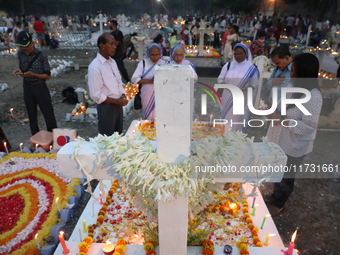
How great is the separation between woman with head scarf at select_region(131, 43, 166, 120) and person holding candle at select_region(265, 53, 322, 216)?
→ 7.31 feet

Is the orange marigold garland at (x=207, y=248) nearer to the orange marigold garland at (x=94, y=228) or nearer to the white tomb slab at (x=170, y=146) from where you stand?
the white tomb slab at (x=170, y=146)

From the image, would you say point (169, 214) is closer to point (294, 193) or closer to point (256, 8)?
point (294, 193)

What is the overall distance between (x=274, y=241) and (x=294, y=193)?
5.17 feet

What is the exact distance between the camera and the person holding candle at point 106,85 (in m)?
3.67

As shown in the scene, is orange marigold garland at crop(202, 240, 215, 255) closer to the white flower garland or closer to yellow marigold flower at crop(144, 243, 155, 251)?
yellow marigold flower at crop(144, 243, 155, 251)

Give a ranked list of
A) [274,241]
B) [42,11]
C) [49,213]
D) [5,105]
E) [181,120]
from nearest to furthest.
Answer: [181,120], [274,241], [49,213], [5,105], [42,11]

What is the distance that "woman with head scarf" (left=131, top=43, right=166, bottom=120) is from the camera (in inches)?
181

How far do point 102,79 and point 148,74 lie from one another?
3.75 feet

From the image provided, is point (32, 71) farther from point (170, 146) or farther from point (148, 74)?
point (170, 146)

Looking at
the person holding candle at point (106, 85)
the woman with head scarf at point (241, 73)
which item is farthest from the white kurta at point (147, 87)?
the woman with head scarf at point (241, 73)

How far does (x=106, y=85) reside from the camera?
3.79 m

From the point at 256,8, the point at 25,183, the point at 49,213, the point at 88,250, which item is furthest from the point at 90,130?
the point at 256,8

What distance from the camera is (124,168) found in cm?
143

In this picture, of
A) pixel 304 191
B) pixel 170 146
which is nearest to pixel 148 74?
pixel 304 191
